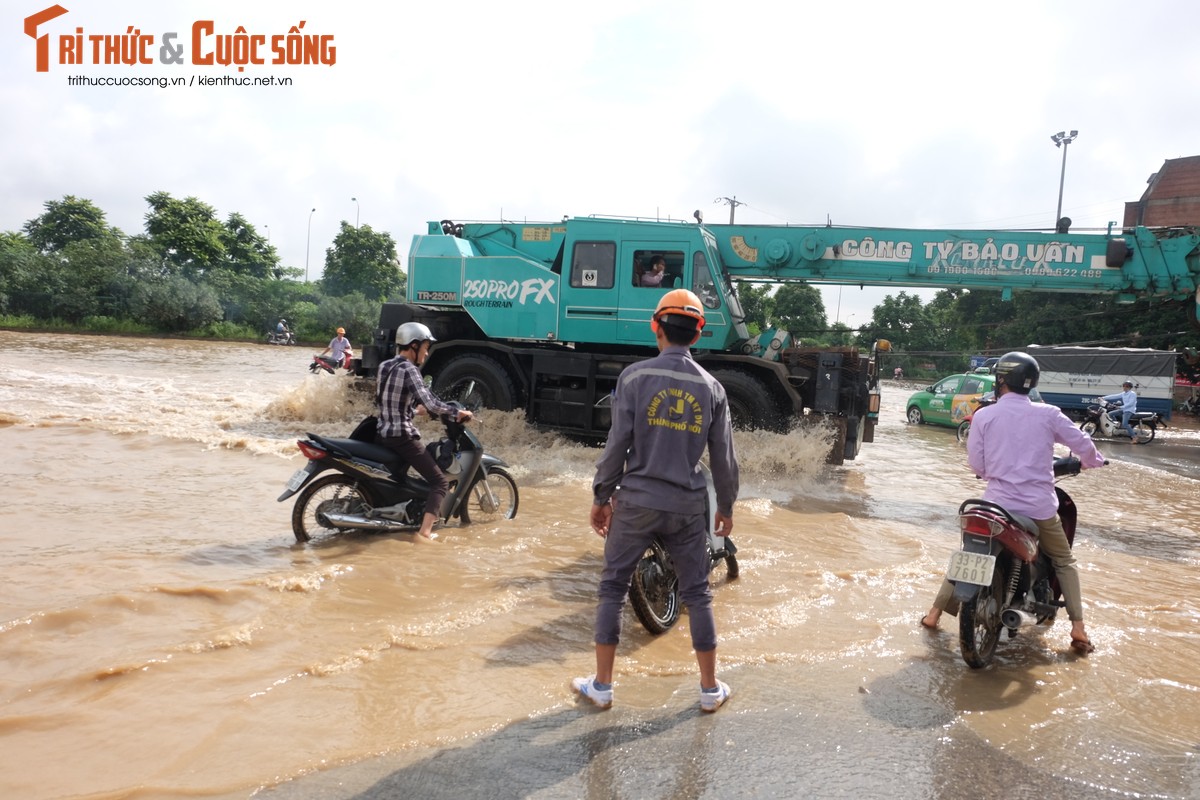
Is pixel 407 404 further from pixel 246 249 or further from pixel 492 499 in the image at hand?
pixel 246 249

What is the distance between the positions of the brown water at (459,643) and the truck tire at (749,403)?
5.74 feet

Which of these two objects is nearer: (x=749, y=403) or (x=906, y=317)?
(x=749, y=403)

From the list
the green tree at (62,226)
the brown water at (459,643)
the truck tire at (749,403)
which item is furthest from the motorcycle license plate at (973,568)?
the green tree at (62,226)

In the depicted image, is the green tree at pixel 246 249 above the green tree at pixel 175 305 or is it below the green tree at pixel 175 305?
above

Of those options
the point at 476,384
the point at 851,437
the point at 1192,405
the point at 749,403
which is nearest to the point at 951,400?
the point at 851,437

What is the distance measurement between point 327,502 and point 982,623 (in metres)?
4.46

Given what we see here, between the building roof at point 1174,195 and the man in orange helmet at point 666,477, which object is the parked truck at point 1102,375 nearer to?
the building roof at point 1174,195

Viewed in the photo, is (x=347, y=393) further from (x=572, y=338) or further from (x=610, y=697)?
(x=610, y=697)

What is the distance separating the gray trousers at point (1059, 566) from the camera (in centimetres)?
444

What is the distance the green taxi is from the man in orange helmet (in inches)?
637

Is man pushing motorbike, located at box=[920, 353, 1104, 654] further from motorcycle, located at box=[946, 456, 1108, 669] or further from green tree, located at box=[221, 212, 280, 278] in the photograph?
green tree, located at box=[221, 212, 280, 278]

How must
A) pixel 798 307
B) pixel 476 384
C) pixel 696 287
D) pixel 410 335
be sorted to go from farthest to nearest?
1. pixel 798 307
2. pixel 476 384
3. pixel 696 287
4. pixel 410 335

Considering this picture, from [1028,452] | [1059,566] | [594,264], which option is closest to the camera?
[1028,452]

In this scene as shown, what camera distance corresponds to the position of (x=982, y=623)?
4.18m
